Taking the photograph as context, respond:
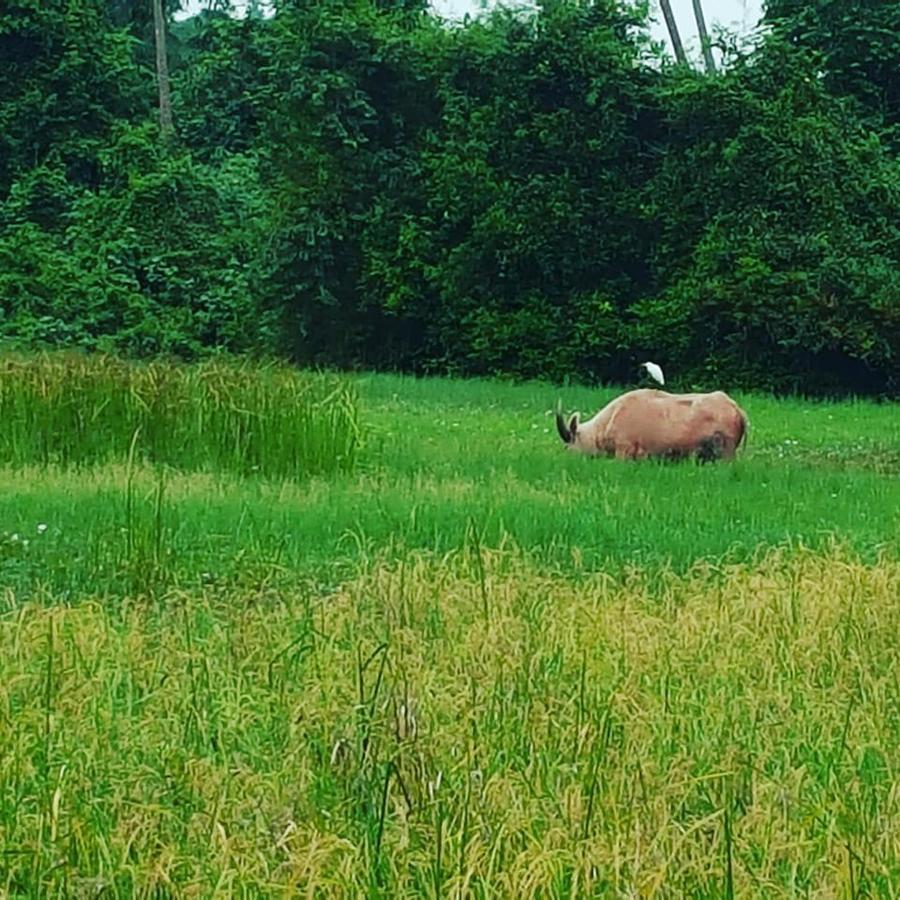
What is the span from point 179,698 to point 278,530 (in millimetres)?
3305

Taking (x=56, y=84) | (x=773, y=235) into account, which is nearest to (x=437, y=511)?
(x=773, y=235)

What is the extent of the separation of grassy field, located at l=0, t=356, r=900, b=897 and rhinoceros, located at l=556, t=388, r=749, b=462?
287cm

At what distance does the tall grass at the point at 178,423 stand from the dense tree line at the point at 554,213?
10.7 meters

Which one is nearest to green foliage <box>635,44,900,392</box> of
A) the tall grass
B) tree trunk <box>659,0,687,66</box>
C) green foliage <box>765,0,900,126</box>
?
green foliage <box>765,0,900,126</box>

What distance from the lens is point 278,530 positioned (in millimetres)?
8047

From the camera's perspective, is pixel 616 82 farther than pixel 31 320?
No

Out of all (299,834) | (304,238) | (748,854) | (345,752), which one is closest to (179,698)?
(345,752)

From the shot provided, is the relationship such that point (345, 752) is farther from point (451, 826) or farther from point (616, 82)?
point (616, 82)

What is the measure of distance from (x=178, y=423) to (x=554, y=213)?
39.1ft

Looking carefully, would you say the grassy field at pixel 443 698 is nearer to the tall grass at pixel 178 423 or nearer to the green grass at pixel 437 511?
the green grass at pixel 437 511

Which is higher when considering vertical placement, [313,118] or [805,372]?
[313,118]

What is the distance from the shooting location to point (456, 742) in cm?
433

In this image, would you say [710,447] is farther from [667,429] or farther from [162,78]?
[162,78]

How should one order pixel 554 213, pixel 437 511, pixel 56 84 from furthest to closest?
1. pixel 56 84
2. pixel 554 213
3. pixel 437 511
